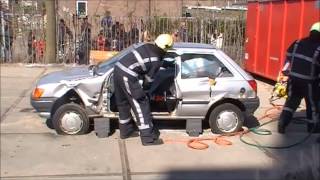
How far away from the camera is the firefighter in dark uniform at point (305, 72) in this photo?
27.9 feet

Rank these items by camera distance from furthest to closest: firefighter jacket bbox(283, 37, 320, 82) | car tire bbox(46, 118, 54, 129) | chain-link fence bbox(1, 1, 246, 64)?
chain-link fence bbox(1, 1, 246, 64), car tire bbox(46, 118, 54, 129), firefighter jacket bbox(283, 37, 320, 82)

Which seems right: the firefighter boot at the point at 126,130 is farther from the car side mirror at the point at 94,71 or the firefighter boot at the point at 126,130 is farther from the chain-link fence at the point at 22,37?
the chain-link fence at the point at 22,37

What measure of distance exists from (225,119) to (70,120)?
2420 millimetres

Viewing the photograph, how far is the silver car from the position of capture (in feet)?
27.9

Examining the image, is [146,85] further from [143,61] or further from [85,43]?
[85,43]

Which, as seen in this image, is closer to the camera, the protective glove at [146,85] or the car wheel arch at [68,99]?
the protective glove at [146,85]

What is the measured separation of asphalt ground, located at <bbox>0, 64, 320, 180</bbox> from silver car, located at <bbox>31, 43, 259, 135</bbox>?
29cm

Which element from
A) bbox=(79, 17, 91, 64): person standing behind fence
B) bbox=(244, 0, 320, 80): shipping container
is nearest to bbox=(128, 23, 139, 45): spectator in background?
Result: bbox=(79, 17, 91, 64): person standing behind fence

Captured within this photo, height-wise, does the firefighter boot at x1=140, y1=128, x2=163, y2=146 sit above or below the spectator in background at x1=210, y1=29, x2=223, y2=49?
below

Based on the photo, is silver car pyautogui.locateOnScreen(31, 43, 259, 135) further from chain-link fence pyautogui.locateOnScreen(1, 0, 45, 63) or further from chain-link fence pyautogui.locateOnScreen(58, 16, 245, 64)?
chain-link fence pyautogui.locateOnScreen(1, 0, 45, 63)

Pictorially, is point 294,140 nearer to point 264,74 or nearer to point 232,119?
point 232,119

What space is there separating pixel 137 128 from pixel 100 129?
2.08 ft

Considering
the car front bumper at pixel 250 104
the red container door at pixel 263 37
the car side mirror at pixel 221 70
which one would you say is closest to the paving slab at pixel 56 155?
the car side mirror at pixel 221 70

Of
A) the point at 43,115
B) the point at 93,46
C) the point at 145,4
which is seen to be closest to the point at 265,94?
the point at 43,115
